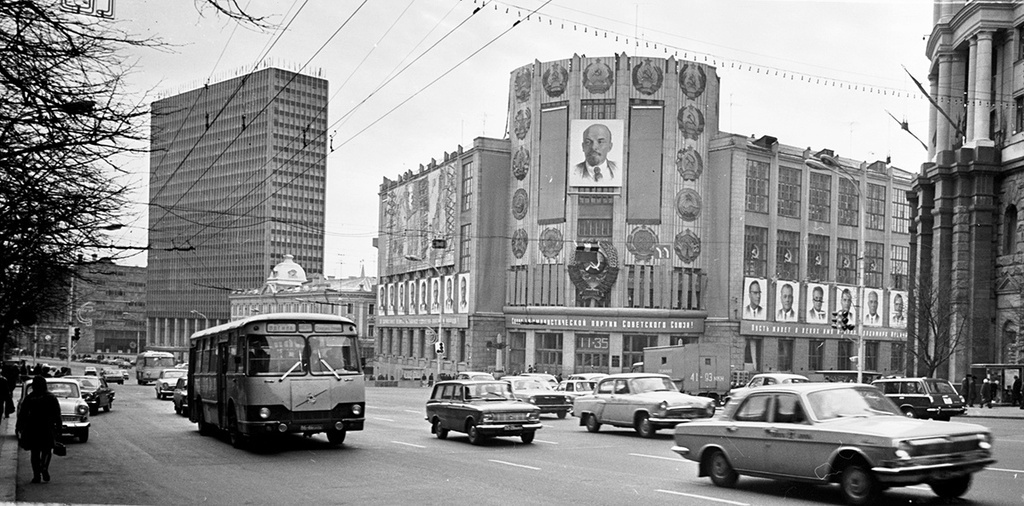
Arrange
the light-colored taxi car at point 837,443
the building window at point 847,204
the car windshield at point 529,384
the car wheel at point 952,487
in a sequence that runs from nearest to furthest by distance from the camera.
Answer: the light-colored taxi car at point 837,443 → the car wheel at point 952,487 → the car windshield at point 529,384 → the building window at point 847,204

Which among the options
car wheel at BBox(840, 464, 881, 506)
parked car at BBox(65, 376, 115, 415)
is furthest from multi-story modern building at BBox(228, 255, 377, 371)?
car wheel at BBox(840, 464, 881, 506)

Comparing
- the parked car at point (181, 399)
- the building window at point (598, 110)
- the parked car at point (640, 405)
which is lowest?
the parked car at point (181, 399)

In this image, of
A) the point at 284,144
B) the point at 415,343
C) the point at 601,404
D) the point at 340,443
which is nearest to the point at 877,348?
the point at 415,343

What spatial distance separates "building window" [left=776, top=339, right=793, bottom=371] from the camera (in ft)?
258

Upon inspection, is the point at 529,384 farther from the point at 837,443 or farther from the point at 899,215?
the point at 899,215

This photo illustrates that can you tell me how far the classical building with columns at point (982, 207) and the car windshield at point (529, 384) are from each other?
69.6ft

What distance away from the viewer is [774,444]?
43.6ft

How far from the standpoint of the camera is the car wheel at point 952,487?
12148 mm

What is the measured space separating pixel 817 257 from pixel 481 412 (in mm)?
64208

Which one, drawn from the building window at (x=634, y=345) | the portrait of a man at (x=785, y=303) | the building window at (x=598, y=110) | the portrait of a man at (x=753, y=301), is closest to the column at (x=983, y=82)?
the portrait of a man at (x=753, y=301)

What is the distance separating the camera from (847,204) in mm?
82500

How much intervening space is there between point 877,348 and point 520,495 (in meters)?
78.4

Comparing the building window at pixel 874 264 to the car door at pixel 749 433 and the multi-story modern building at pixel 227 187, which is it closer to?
the multi-story modern building at pixel 227 187

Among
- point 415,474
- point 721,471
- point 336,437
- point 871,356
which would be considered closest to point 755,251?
point 871,356
